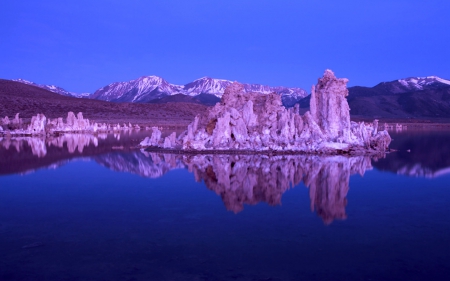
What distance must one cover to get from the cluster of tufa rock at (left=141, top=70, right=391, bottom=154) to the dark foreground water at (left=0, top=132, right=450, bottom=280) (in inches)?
235

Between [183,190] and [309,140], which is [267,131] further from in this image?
[183,190]

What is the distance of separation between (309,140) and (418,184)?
9294mm

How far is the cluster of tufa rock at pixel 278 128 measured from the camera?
925 inches

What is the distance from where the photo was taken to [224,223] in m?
8.98

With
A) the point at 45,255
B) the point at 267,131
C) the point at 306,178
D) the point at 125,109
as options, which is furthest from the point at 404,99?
the point at 45,255

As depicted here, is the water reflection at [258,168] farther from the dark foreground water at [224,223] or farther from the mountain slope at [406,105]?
the mountain slope at [406,105]

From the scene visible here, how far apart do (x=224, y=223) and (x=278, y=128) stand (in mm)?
16650

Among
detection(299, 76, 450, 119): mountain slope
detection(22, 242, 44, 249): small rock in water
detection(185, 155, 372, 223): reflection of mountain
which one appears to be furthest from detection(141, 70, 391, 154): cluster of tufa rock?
detection(299, 76, 450, 119): mountain slope

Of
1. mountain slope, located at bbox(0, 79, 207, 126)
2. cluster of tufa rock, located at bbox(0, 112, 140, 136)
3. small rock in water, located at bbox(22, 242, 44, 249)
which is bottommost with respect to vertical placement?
small rock in water, located at bbox(22, 242, 44, 249)

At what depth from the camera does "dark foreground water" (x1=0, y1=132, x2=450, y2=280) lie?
642cm

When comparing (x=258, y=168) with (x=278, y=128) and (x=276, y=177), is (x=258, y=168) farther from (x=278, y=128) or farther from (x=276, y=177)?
(x=278, y=128)

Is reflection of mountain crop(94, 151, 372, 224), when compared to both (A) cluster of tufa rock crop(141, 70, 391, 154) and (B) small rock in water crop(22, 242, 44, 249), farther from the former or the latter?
(B) small rock in water crop(22, 242, 44, 249)

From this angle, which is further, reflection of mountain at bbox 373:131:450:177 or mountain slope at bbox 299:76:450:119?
mountain slope at bbox 299:76:450:119

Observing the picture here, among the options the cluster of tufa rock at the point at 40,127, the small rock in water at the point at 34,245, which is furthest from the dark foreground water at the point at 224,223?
the cluster of tufa rock at the point at 40,127
